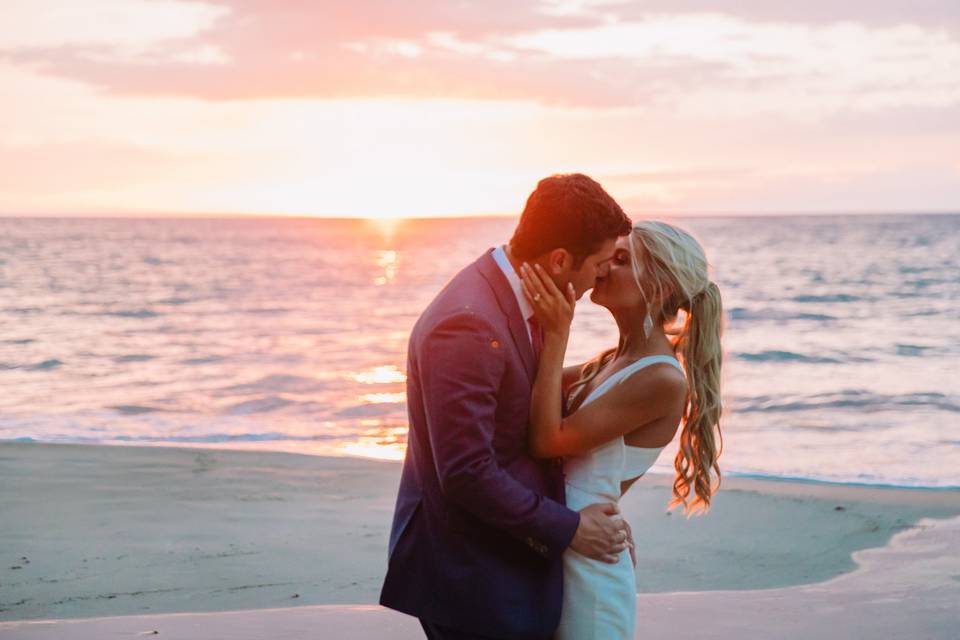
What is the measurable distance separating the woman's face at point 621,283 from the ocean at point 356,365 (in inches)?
30.3

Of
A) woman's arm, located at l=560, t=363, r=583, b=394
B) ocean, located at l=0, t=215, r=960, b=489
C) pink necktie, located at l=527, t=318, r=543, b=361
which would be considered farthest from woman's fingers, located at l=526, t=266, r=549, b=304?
ocean, located at l=0, t=215, r=960, b=489

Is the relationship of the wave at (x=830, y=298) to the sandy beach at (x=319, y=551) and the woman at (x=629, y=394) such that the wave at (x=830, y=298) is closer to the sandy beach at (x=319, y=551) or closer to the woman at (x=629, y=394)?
the sandy beach at (x=319, y=551)

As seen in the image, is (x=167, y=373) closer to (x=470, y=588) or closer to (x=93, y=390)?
(x=93, y=390)

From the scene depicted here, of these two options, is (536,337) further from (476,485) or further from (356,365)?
(356,365)

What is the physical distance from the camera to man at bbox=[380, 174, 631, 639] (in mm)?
2646

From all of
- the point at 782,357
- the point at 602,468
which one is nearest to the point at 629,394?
the point at 602,468

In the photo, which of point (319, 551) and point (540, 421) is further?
point (319, 551)

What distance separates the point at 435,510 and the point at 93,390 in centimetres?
1306

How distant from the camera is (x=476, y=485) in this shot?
8.68ft

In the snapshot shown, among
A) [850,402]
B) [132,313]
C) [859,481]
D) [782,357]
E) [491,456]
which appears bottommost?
[132,313]

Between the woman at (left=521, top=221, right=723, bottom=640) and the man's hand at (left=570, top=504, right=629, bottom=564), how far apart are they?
111 millimetres

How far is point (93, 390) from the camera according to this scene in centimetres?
1477

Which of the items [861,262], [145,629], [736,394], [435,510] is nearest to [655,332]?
[435,510]

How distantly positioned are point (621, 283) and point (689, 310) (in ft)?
0.81
